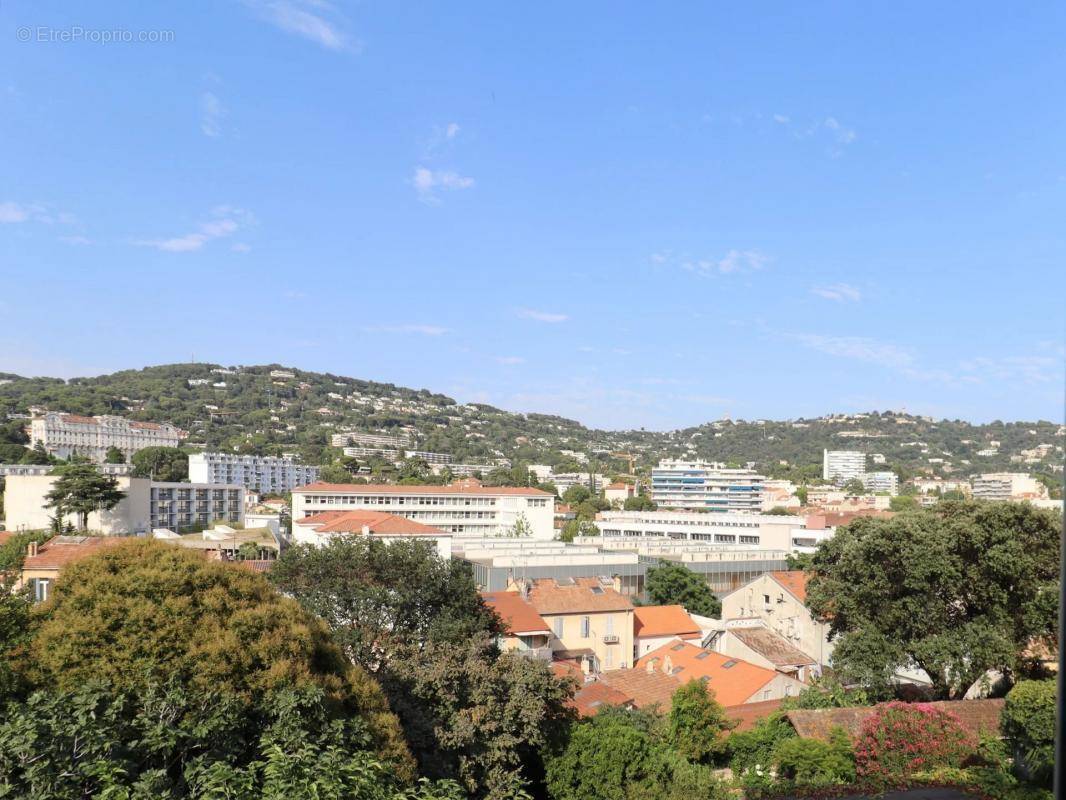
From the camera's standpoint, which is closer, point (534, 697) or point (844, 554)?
point (534, 697)

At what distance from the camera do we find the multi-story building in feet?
353

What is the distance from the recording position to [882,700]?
17.8 m

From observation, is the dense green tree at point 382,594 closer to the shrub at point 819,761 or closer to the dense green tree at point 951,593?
the shrub at point 819,761

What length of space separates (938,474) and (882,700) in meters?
160

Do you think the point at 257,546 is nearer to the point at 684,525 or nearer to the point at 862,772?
the point at 862,772

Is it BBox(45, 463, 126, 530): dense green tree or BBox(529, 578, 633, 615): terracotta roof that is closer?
BBox(529, 578, 633, 615): terracotta roof

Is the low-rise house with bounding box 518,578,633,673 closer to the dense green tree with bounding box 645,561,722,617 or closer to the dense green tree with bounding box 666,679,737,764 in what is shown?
the dense green tree with bounding box 645,561,722,617

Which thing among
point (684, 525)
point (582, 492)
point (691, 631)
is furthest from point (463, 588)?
point (582, 492)

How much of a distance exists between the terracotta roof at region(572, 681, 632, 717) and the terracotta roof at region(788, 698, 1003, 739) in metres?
4.23

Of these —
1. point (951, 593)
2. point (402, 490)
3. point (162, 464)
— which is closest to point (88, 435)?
point (162, 464)

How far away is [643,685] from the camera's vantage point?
20.1 metres

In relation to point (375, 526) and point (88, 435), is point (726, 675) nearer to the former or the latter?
point (375, 526)

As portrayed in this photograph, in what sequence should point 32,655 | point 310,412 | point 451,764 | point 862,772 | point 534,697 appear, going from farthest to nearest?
point 310,412 < point 862,772 < point 534,697 < point 451,764 < point 32,655

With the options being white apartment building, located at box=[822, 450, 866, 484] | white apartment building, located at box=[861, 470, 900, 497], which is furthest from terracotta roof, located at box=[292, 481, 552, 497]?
white apartment building, located at box=[822, 450, 866, 484]
